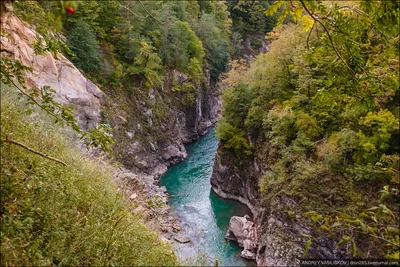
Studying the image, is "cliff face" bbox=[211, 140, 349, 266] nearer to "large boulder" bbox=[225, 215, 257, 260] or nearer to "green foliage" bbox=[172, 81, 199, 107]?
"large boulder" bbox=[225, 215, 257, 260]

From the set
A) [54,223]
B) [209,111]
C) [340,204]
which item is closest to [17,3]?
[54,223]

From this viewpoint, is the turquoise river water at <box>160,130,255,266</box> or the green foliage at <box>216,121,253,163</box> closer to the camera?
the turquoise river water at <box>160,130,255,266</box>

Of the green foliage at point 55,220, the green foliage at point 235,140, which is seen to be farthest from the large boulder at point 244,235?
the green foliage at point 55,220

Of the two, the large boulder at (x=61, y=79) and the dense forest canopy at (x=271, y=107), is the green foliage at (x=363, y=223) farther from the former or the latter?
the large boulder at (x=61, y=79)

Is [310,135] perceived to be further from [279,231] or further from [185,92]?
[185,92]

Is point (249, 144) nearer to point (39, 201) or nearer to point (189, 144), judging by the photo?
point (189, 144)

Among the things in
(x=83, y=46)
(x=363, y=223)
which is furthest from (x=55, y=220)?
(x=83, y=46)

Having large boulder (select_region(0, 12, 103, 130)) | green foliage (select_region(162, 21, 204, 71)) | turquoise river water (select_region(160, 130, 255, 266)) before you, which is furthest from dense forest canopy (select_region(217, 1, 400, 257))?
green foliage (select_region(162, 21, 204, 71))
